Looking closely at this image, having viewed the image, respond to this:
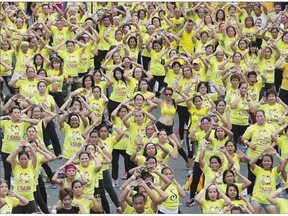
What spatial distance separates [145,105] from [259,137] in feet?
7.60

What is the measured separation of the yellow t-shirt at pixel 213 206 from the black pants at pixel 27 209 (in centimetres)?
252

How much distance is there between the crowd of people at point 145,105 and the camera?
45.6ft

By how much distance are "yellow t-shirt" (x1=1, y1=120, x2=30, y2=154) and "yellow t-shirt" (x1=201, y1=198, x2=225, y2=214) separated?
11.6 ft

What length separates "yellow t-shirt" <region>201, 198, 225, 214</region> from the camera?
13312 mm

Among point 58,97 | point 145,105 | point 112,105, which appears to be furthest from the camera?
point 58,97

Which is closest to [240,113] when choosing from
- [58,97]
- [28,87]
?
[58,97]

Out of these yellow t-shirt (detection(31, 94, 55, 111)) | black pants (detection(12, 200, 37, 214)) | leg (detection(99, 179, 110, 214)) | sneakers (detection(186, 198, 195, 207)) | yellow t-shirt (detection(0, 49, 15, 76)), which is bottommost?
sneakers (detection(186, 198, 195, 207))

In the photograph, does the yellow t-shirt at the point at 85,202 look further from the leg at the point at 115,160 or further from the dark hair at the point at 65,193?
the leg at the point at 115,160

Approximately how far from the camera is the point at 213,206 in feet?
43.9

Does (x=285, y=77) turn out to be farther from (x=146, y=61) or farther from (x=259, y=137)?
(x=146, y=61)

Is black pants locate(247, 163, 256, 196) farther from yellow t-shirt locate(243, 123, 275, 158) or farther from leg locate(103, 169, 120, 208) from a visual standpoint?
leg locate(103, 169, 120, 208)

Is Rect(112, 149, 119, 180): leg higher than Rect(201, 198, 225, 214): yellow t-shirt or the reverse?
the reverse

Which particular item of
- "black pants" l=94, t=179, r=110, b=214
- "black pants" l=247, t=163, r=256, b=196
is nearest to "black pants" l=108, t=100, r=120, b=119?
"black pants" l=94, t=179, r=110, b=214

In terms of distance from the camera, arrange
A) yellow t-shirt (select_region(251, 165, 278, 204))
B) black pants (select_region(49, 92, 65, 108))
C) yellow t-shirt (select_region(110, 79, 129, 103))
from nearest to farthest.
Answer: yellow t-shirt (select_region(251, 165, 278, 204)) → yellow t-shirt (select_region(110, 79, 129, 103)) → black pants (select_region(49, 92, 65, 108))
